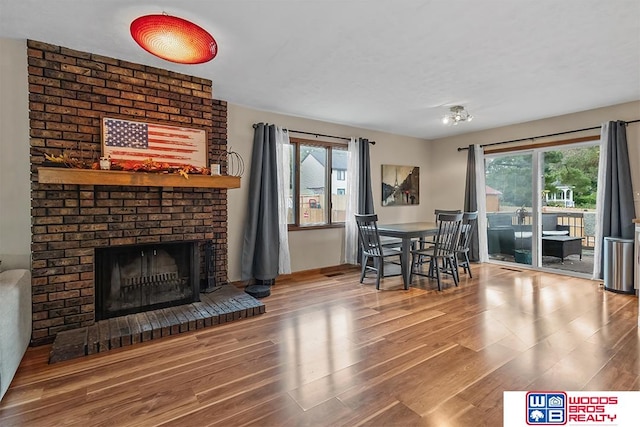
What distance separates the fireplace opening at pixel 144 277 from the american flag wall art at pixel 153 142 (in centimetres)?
83

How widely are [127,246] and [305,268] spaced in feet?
8.35

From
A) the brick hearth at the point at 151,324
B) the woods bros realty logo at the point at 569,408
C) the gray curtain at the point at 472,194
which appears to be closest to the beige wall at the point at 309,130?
the gray curtain at the point at 472,194

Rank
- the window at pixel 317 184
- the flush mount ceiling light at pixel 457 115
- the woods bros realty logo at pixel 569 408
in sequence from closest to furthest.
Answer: the woods bros realty logo at pixel 569 408, the flush mount ceiling light at pixel 457 115, the window at pixel 317 184

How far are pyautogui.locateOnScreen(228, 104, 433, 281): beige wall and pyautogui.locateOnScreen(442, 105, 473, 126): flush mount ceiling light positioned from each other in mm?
1512

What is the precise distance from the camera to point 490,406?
70.2 inches

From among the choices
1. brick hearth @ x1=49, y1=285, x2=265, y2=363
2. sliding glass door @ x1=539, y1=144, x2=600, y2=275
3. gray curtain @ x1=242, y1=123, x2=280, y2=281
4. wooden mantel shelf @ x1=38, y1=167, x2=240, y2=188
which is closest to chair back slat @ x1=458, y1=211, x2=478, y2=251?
sliding glass door @ x1=539, y1=144, x2=600, y2=275

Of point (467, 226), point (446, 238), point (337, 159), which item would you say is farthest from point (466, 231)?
point (337, 159)

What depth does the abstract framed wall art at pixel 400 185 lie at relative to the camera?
5.90 meters

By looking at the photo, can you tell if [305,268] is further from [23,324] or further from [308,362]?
[23,324]

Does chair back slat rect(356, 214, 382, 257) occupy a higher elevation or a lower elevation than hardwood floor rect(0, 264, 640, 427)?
higher

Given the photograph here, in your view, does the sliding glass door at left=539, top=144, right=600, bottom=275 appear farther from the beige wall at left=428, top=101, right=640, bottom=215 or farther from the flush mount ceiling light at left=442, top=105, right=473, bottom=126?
the flush mount ceiling light at left=442, top=105, right=473, bottom=126

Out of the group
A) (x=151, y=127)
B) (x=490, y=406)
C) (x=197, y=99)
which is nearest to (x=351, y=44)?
(x=197, y=99)

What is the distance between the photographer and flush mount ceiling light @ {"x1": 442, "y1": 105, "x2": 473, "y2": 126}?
168 inches

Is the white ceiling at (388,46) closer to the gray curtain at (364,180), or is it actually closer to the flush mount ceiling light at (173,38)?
the flush mount ceiling light at (173,38)
